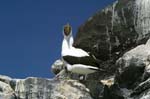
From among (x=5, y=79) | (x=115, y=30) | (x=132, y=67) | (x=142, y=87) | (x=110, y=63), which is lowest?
(x=142, y=87)

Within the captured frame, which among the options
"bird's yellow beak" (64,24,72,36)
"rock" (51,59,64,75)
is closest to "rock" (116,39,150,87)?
"bird's yellow beak" (64,24,72,36)

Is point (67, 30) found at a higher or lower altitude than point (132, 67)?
higher

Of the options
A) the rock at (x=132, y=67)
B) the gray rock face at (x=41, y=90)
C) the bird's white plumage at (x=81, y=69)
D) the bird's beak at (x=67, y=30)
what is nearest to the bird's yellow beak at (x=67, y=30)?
the bird's beak at (x=67, y=30)

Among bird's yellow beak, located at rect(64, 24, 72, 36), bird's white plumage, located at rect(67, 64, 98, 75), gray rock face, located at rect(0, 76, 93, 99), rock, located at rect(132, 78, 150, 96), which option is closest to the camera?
rock, located at rect(132, 78, 150, 96)

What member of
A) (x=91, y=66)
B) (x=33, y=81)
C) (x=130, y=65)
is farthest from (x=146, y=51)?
(x=33, y=81)

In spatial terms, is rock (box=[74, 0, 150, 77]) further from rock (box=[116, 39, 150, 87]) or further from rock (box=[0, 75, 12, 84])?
rock (box=[0, 75, 12, 84])

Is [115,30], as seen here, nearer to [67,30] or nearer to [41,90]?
[67,30]

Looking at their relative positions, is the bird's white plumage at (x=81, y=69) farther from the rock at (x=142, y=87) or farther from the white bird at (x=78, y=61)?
the rock at (x=142, y=87)

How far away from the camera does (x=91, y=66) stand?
68.3ft

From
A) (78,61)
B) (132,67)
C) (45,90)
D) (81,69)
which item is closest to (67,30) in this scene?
(78,61)

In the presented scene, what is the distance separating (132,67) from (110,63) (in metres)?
3.44

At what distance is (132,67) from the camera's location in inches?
742

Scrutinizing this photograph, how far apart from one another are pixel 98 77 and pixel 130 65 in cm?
340

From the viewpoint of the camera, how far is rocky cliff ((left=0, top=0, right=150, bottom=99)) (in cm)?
1888
